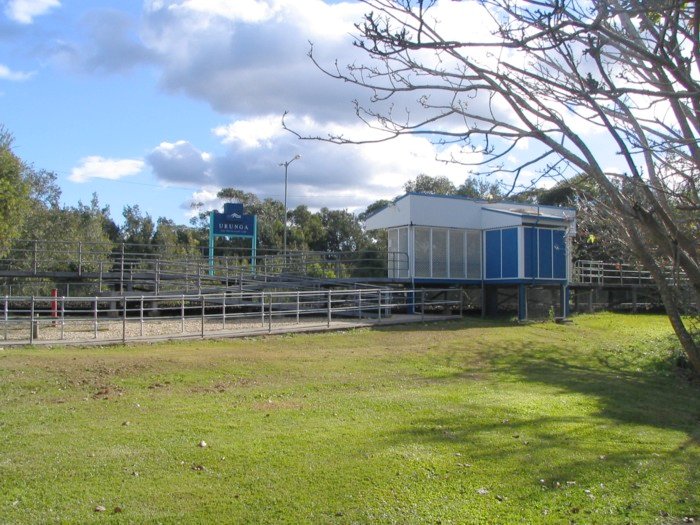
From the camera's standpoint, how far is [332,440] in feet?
26.1

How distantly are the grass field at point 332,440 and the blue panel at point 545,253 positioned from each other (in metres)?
11.3

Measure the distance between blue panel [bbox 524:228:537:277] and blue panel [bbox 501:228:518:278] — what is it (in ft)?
1.40

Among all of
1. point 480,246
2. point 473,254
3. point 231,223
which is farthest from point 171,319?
point 480,246

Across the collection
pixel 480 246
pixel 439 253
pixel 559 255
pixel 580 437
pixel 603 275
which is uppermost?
pixel 480 246

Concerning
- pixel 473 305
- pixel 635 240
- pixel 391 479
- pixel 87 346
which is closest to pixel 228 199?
pixel 473 305

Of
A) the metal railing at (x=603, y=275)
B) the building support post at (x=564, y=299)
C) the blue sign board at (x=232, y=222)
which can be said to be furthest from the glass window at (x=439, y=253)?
the blue sign board at (x=232, y=222)

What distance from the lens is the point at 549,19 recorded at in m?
6.18

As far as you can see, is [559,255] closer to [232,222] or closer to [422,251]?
[422,251]

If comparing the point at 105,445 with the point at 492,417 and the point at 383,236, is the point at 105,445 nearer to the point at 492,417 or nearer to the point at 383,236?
A: the point at 492,417

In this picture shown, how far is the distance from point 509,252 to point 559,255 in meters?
2.01

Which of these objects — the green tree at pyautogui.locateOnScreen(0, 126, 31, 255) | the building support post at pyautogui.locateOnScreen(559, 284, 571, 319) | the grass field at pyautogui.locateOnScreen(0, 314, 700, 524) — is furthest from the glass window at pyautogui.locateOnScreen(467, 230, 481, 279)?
the green tree at pyautogui.locateOnScreen(0, 126, 31, 255)

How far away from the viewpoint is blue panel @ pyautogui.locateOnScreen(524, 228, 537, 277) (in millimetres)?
25984

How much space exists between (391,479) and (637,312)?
3104cm

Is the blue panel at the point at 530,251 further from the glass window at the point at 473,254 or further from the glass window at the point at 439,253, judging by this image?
the glass window at the point at 439,253
